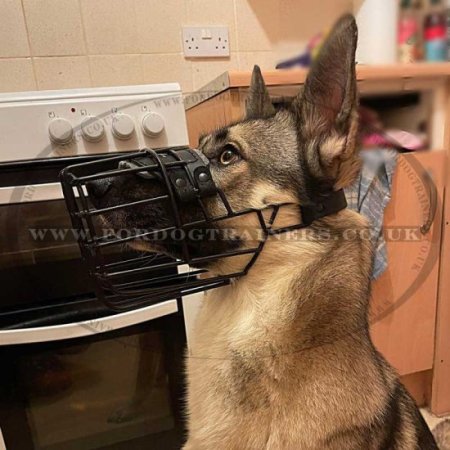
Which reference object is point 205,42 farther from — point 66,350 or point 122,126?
point 66,350

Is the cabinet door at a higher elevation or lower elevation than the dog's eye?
lower

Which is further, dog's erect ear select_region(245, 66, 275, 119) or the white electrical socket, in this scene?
the white electrical socket

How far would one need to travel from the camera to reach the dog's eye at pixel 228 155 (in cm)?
70

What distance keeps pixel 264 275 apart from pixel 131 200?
0.85ft

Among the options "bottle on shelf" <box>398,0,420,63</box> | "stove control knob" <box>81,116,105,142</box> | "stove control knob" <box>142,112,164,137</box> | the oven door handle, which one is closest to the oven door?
the oven door handle

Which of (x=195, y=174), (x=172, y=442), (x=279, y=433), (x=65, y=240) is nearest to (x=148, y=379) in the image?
(x=172, y=442)

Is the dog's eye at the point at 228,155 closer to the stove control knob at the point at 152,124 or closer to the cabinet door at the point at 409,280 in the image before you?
the stove control knob at the point at 152,124

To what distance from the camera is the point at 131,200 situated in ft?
2.07

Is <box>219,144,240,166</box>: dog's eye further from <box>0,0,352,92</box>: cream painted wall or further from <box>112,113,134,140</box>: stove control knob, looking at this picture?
<box>0,0,352,92</box>: cream painted wall

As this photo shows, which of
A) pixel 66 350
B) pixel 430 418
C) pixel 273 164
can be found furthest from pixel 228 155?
pixel 430 418

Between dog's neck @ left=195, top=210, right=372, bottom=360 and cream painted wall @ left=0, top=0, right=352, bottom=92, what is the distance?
948mm

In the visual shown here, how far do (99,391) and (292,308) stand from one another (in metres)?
0.68

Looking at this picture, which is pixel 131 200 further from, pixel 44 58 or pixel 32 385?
pixel 44 58

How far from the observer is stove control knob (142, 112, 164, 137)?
3.16 feet
